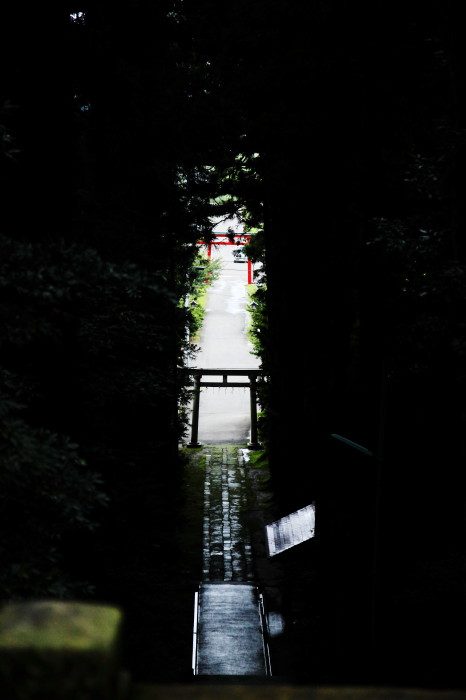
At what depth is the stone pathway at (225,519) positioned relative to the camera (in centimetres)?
1412

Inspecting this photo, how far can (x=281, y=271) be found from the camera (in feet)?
56.4

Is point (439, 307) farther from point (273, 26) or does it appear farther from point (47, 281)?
point (273, 26)

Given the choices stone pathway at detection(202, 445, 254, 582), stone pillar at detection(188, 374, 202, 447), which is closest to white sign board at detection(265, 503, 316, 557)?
stone pathway at detection(202, 445, 254, 582)

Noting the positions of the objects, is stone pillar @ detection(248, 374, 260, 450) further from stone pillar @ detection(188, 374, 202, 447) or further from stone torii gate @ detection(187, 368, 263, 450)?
stone pillar @ detection(188, 374, 202, 447)

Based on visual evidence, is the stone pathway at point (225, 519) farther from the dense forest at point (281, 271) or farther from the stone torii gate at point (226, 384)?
the dense forest at point (281, 271)

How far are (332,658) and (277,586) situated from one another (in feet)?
13.3

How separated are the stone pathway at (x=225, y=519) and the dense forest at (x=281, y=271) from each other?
125 centimetres

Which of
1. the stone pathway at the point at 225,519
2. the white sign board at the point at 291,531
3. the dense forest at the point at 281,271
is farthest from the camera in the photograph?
the stone pathway at the point at 225,519

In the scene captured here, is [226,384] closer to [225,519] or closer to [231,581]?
[225,519]

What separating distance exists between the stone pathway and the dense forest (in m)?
1.25

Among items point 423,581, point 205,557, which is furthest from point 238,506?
point 423,581

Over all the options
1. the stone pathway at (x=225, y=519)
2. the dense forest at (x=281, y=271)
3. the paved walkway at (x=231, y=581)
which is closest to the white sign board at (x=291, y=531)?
the dense forest at (x=281, y=271)

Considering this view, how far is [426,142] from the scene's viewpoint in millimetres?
10594

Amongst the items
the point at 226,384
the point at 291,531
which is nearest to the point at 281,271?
the point at 226,384
